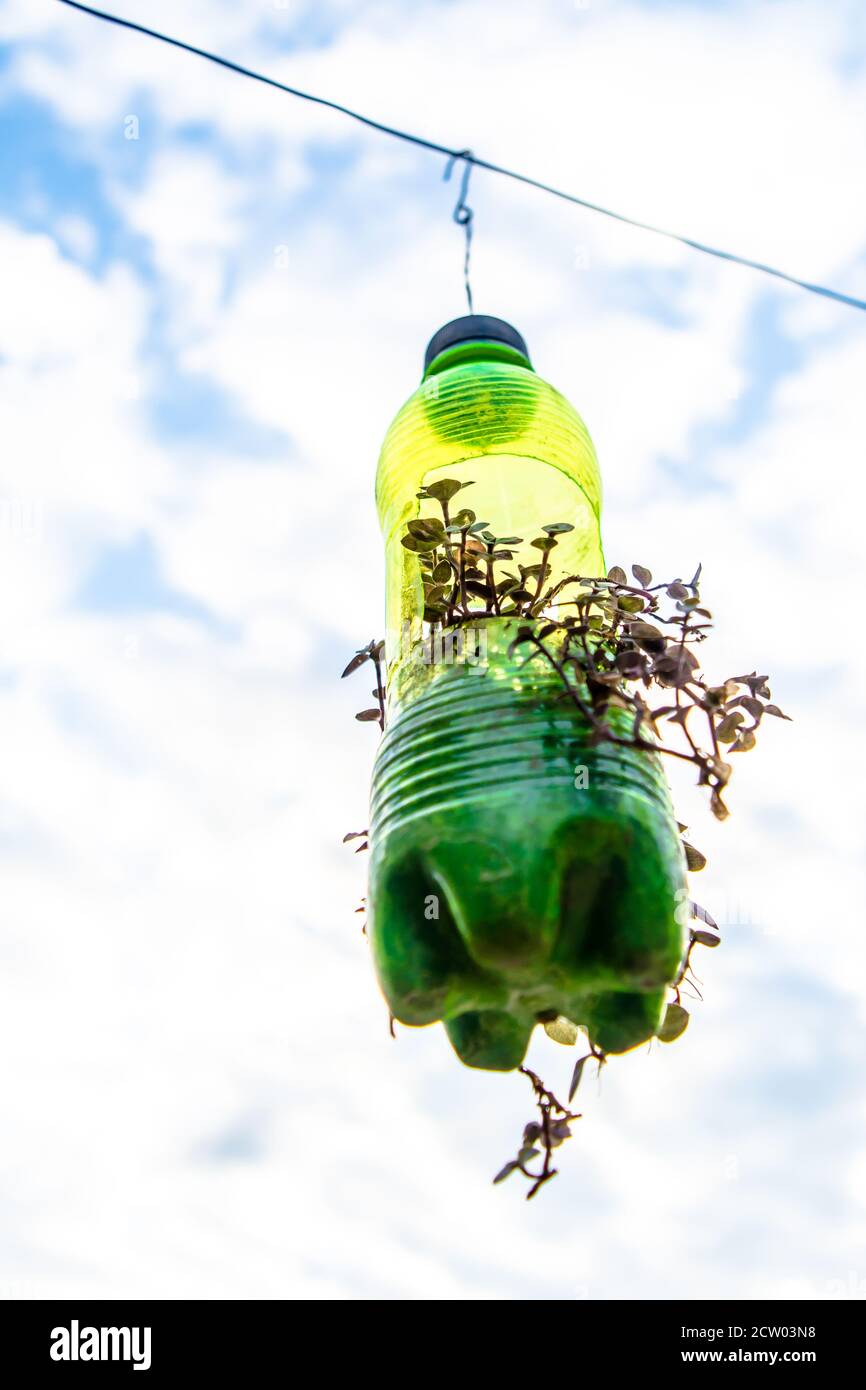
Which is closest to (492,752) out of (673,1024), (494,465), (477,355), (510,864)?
(510,864)

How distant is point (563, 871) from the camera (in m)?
0.93

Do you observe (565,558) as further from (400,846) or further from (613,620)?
(400,846)

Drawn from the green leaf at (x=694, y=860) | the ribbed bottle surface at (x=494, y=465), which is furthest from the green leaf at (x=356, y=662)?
the green leaf at (x=694, y=860)

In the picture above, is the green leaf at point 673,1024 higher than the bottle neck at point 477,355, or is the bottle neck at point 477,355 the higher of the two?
the bottle neck at point 477,355

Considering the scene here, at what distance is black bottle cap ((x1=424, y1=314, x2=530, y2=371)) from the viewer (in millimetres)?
1561

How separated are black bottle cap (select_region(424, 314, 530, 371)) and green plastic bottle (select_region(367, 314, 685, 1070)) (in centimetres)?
60

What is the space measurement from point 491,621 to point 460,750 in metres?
0.19

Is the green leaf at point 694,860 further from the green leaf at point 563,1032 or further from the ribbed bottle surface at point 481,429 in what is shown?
the ribbed bottle surface at point 481,429

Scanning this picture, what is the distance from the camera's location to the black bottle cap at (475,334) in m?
1.56

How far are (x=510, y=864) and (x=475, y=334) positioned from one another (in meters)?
0.91

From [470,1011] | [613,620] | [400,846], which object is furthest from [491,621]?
[470,1011]

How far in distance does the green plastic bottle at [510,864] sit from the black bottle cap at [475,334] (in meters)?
0.60

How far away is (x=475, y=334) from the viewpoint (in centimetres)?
156

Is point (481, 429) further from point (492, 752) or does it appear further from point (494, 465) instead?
point (492, 752)
